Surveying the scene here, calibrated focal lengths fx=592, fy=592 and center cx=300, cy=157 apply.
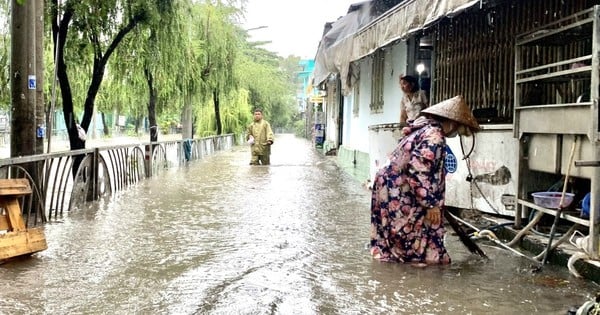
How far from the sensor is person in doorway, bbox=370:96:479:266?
17.8 ft

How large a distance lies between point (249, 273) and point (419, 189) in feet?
5.69

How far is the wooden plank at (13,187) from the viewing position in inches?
224

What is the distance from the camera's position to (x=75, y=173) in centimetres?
934

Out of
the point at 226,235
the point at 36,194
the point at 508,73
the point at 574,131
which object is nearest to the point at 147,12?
the point at 36,194

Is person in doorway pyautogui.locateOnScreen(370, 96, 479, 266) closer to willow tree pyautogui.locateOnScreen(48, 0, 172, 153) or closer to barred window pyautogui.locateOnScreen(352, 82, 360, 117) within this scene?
willow tree pyautogui.locateOnScreen(48, 0, 172, 153)

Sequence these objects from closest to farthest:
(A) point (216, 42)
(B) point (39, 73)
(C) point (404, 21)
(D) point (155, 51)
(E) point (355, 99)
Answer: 1. (B) point (39, 73)
2. (C) point (404, 21)
3. (D) point (155, 51)
4. (E) point (355, 99)
5. (A) point (216, 42)

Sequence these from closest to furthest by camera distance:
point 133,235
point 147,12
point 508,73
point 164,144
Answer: point 133,235 → point 508,73 → point 147,12 → point 164,144

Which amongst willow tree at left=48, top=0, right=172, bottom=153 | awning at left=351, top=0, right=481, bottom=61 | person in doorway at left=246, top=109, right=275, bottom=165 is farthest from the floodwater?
person in doorway at left=246, top=109, right=275, bottom=165

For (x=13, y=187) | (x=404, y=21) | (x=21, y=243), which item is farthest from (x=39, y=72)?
(x=404, y=21)

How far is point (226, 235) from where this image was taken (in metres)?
7.24

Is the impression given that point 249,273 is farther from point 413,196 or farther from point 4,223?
point 4,223

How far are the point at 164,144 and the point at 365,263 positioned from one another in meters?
12.7

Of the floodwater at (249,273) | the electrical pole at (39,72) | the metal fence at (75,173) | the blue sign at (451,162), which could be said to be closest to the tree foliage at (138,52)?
the metal fence at (75,173)

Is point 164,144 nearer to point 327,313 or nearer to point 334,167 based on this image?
point 334,167
